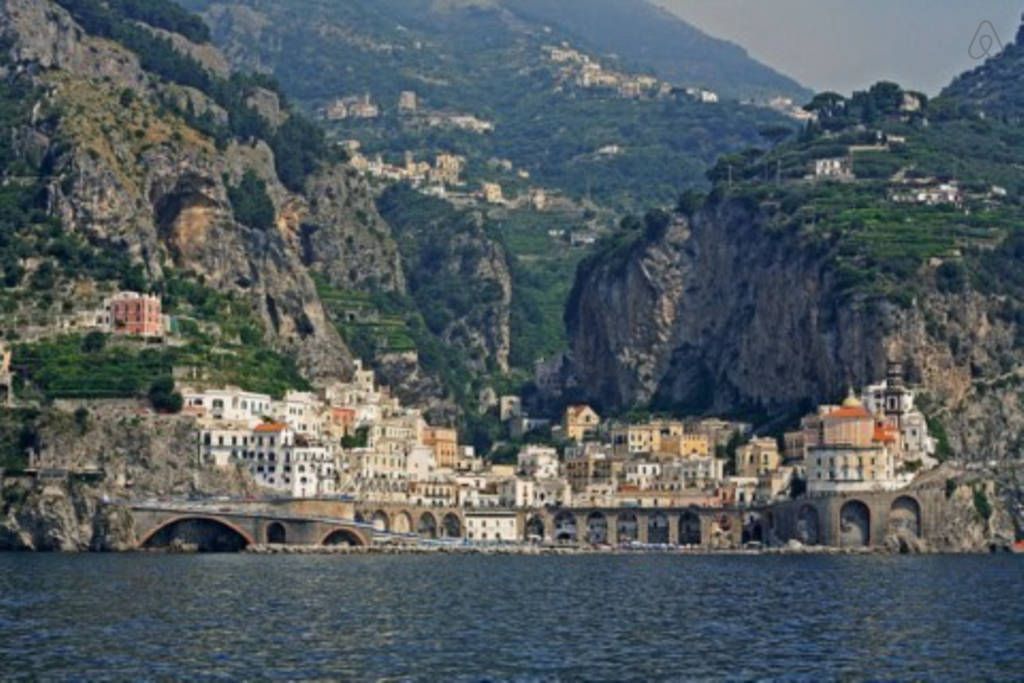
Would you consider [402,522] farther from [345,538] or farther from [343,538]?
[343,538]

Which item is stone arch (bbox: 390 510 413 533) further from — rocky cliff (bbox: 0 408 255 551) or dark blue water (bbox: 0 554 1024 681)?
dark blue water (bbox: 0 554 1024 681)

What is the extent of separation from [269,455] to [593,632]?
99276mm

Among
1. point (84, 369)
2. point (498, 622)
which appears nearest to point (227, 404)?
point (84, 369)

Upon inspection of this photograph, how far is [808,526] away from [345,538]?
35.7 metres

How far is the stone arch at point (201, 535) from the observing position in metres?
174

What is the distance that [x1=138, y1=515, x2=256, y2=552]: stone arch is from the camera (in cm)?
17400

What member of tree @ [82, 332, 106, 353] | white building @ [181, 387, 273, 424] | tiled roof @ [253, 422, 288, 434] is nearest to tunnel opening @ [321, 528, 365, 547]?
tiled roof @ [253, 422, 288, 434]

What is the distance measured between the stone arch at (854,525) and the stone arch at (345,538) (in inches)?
1419

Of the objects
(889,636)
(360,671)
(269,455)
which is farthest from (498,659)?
(269,455)

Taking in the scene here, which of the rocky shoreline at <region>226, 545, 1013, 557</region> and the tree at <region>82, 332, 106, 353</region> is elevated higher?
the tree at <region>82, 332, 106, 353</region>

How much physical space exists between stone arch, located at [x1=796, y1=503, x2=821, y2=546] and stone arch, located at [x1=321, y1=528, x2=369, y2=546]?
33.6 m

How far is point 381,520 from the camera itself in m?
195

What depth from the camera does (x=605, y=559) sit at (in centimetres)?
17525

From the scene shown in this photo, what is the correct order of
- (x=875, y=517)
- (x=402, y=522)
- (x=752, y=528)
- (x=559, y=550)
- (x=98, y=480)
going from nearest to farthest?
1. (x=98, y=480)
2. (x=875, y=517)
3. (x=559, y=550)
4. (x=752, y=528)
5. (x=402, y=522)
